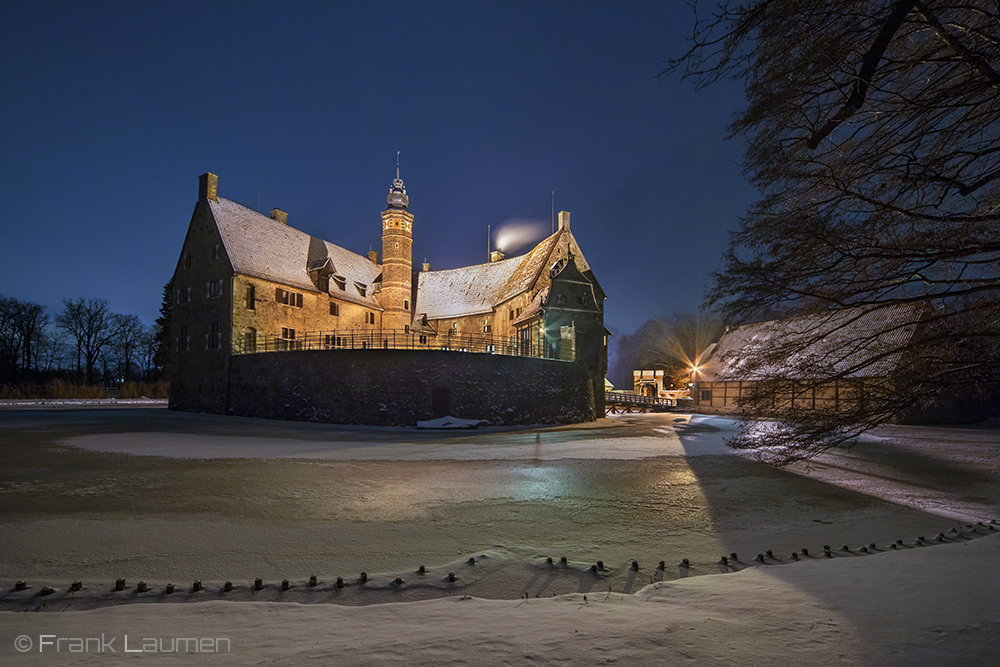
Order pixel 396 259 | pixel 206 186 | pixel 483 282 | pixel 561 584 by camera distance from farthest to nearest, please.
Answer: pixel 483 282 → pixel 396 259 → pixel 206 186 → pixel 561 584

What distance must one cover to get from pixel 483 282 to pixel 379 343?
1284 cm

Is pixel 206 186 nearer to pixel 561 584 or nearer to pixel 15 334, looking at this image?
pixel 561 584

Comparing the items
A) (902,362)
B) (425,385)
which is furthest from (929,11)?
(425,385)

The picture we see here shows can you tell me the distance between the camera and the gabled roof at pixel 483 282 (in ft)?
124

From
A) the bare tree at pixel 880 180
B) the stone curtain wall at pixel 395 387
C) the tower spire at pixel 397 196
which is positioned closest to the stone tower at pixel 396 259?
the tower spire at pixel 397 196

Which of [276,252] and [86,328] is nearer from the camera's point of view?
[276,252]

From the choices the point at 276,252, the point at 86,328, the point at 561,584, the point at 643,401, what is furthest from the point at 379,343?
the point at 86,328

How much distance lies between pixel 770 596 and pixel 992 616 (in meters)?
1.30

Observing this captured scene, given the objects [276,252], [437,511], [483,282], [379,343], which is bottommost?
[437,511]

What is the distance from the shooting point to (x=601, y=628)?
9.88ft

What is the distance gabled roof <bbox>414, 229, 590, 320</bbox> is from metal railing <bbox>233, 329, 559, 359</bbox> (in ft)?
9.09

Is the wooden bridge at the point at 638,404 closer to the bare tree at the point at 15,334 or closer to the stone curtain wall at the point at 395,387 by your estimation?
the stone curtain wall at the point at 395,387

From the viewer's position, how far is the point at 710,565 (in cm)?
560

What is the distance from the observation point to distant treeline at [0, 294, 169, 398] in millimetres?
58709
